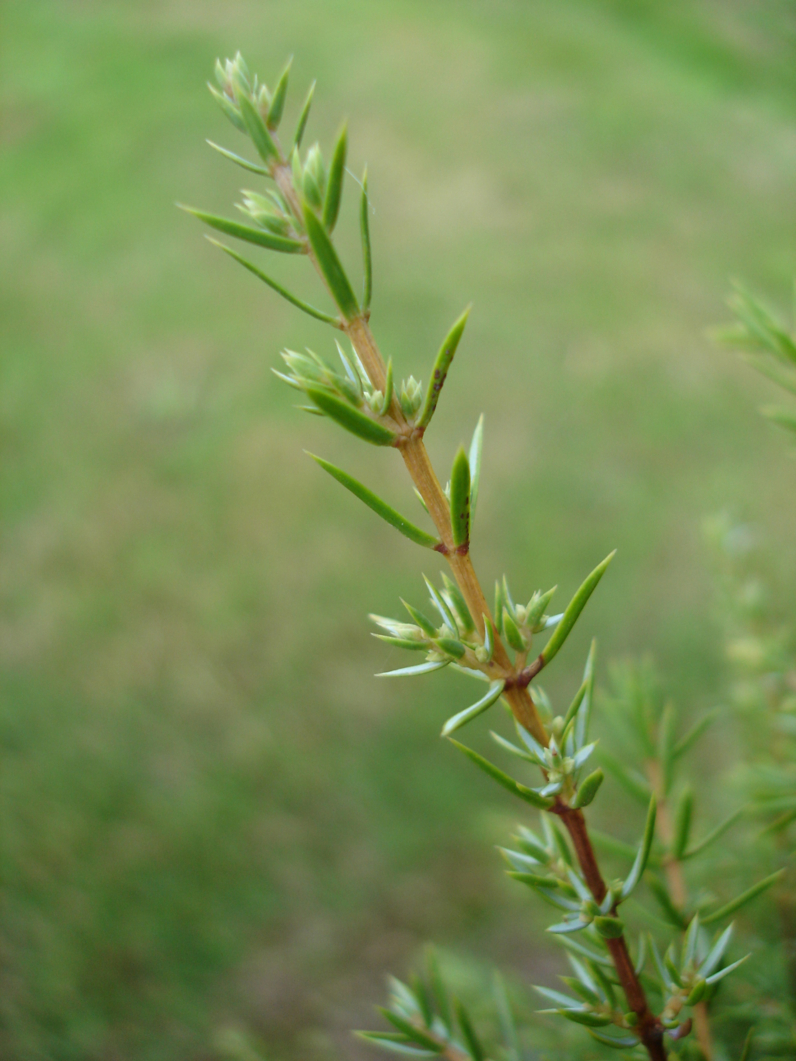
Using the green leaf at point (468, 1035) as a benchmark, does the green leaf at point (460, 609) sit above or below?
above

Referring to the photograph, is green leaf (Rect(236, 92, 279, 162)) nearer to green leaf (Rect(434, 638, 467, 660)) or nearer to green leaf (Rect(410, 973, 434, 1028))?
green leaf (Rect(434, 638, 467, 660))

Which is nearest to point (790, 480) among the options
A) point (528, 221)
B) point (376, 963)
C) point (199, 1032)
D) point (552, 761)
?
point (528, 221)

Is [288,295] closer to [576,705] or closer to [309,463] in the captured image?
[576,705]

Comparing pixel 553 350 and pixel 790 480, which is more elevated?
pixel 553 350

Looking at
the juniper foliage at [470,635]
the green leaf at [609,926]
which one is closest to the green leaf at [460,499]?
the juniper foliage at [470,635]

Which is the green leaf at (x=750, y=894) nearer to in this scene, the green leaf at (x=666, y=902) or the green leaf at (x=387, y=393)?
the green leaf at (x=666, y=902)

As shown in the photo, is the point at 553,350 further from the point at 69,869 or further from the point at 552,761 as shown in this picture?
the point at 552,761

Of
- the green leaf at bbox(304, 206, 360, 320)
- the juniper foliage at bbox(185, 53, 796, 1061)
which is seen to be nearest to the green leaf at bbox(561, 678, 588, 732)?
the juniper foliage at bbox(185, 53, 796, 1061)
